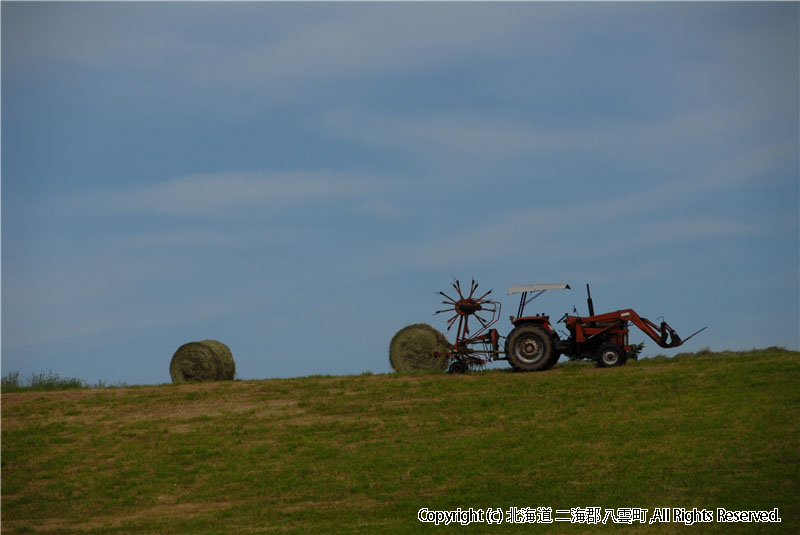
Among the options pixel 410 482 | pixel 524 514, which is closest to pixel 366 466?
pixel 410 482

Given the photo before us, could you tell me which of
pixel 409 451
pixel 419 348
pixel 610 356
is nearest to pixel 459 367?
pixel 419 348

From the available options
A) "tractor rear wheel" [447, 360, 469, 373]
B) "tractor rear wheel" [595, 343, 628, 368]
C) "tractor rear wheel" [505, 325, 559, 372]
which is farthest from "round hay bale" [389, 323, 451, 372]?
"tractor rear wheel" [595, 343, 628, 368]

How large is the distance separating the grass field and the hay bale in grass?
229 centimetres

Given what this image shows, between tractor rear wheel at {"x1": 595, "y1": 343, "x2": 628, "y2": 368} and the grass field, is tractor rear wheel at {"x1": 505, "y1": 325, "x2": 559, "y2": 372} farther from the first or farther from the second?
tractor rear wheel at {"x1": 595, "y1": 343, "x2": 628, "y2": 368}

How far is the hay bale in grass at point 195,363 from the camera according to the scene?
107 ft

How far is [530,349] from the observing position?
95.6 feet

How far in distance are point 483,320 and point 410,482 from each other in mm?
11002

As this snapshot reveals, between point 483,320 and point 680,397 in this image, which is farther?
point 483,320

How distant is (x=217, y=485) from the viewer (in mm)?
21281

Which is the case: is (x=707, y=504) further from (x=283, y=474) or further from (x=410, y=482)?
(x=283, y=474)

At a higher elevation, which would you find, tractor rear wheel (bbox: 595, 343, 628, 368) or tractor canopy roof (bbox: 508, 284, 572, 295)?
tractor canopy roof (bbox: 508, 284, 572, 295)

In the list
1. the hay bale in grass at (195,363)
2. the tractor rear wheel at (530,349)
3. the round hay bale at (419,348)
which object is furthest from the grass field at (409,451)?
the hay bale in grass at (195,363)

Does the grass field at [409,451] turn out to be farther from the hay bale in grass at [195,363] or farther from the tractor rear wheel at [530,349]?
A: the hay bale in grass at [195,363]

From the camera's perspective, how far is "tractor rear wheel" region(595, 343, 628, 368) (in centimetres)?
2847
